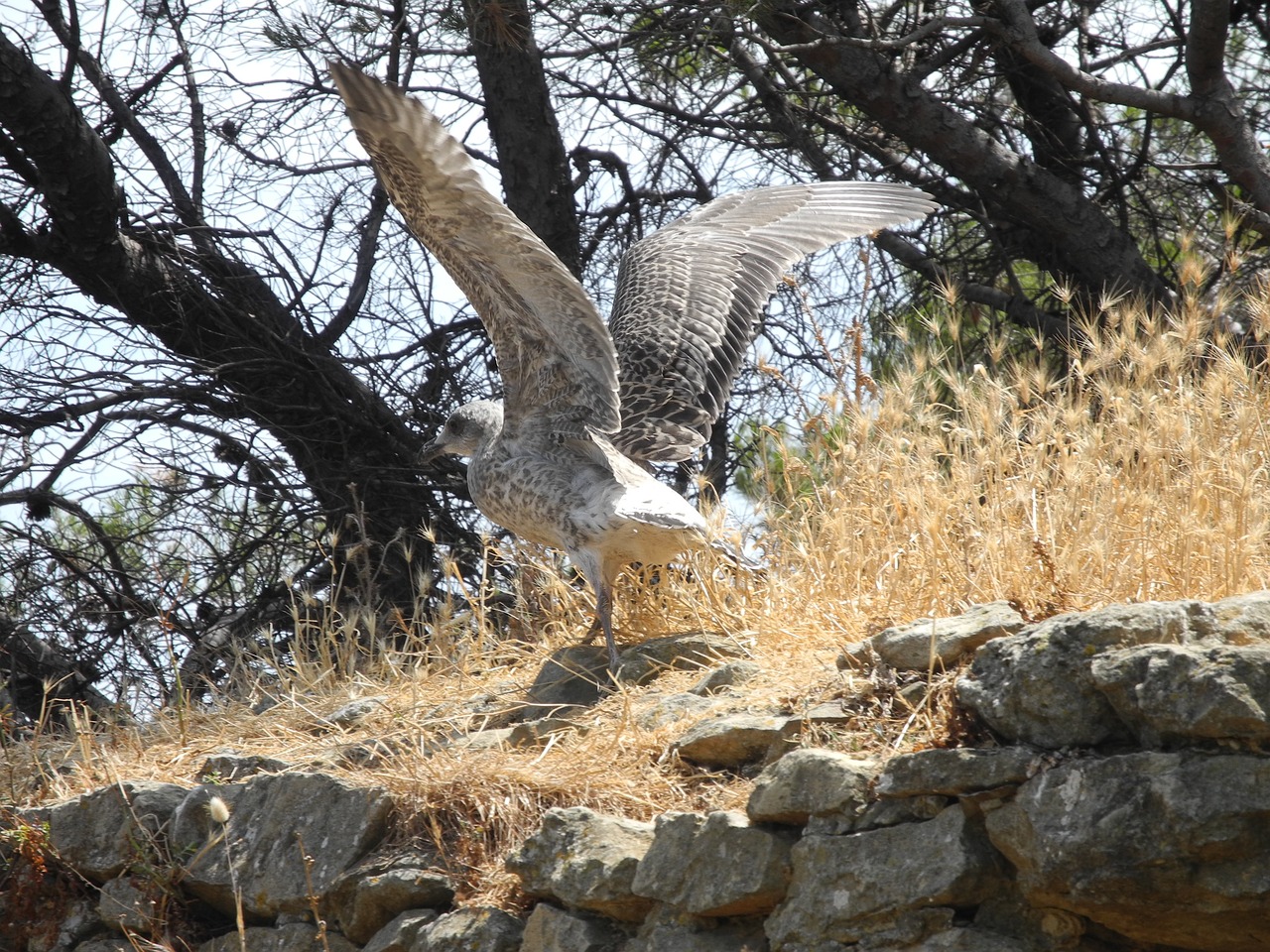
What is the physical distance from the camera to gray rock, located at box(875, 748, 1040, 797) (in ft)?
8.80

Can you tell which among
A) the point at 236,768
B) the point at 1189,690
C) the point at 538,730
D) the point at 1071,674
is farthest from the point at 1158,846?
the point at 236,768

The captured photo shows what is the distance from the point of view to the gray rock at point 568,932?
318 centimetres

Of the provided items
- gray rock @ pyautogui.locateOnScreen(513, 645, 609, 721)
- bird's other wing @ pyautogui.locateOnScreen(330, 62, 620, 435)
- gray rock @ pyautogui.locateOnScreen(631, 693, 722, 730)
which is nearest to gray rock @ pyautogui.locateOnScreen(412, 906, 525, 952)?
gray rock @ pyautogui.locateOnScreen(631, 693, 722, 730)

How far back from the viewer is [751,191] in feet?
22.4

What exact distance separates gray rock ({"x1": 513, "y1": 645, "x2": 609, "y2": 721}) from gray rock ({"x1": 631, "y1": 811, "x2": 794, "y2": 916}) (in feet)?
3.98

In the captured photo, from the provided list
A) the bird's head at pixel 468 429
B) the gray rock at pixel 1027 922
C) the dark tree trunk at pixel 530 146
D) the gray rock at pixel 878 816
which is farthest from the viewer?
the dark tree trunk at pixel 530 146

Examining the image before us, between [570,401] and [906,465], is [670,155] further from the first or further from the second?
[906,465]

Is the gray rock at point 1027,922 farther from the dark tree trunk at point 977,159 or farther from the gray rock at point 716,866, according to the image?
the dark tree trunk at point 977,159

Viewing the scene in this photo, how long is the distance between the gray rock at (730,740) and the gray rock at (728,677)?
42 centimetres

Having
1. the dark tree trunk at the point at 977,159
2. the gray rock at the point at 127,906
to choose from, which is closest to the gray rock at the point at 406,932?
the gray rock at the point at 127,906

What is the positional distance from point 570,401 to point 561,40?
3.26m

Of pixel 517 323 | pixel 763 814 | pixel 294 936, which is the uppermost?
pixel 517 323

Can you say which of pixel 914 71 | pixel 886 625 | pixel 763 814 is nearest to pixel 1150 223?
pixel 914 71

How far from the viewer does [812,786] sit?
2.97 meters
